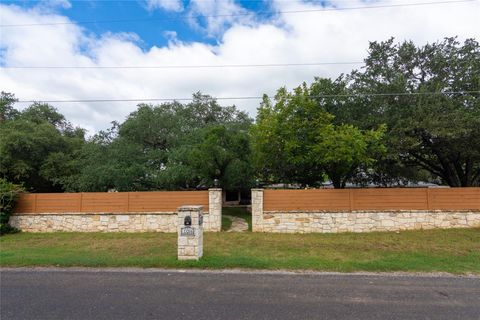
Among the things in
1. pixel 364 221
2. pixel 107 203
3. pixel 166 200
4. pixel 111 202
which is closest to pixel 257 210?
pixel 166 200

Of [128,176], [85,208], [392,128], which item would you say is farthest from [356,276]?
[128,176]

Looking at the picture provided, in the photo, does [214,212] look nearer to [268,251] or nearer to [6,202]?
[268,251]

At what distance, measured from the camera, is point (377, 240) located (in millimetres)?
10000

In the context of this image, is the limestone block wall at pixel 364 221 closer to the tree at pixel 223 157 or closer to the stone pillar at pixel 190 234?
the tree at pixel 223 157

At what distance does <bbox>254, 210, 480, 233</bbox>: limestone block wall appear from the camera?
11625 mm

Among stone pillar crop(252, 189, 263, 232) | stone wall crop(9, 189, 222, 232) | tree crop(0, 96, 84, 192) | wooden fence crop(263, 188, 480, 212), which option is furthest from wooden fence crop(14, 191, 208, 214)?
tree crop(0, 96, 84, 192)

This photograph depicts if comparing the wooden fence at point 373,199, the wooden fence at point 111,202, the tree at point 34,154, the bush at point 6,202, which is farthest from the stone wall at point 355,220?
the tree at point 34,154

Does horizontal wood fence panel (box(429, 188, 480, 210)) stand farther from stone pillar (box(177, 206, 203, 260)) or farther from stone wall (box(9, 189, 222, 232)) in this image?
stone pillar (box(177, 206, 203, 260))

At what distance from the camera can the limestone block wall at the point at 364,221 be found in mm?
11625

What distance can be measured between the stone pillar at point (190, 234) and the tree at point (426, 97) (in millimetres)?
10055

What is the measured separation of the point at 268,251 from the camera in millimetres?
8586

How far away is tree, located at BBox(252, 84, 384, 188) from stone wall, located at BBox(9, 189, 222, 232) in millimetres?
3568

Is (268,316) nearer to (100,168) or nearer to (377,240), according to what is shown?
(377,240)

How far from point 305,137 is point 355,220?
4171 mm
